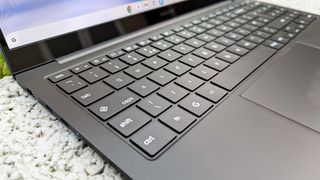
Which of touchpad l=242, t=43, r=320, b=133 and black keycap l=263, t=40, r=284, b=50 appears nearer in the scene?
touchpad l=242, t=43, r=320, b=133

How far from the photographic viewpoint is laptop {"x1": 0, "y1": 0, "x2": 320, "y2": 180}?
243 mm

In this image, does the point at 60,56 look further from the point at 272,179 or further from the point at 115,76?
the point at 272,179

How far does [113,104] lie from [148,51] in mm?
154

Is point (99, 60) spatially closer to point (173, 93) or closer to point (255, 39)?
point (173, 93)

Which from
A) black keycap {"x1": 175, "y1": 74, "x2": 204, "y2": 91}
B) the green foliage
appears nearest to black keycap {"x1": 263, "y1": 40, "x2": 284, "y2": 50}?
black keycap {"x1": 175, "y1": 74, "x2": 204, "y2": 91}

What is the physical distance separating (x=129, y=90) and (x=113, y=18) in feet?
0.59

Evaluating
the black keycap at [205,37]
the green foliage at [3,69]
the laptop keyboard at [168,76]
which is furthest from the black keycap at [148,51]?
the green foliage at [3,69]

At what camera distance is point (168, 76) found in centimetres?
36

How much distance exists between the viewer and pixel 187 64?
39 cm

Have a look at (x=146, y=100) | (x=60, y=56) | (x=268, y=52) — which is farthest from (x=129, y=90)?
(x=268, y=52)

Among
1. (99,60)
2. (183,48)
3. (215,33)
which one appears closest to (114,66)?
(99,60)

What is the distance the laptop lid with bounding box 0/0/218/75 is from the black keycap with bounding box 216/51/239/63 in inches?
6.7

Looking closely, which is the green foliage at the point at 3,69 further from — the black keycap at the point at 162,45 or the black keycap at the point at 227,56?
the black keycap at the point at 227,56

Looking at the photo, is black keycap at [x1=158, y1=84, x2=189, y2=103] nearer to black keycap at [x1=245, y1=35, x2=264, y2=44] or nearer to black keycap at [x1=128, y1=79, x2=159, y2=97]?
black keycap at [x1=128, y1=79, x2=159, y2=97]
